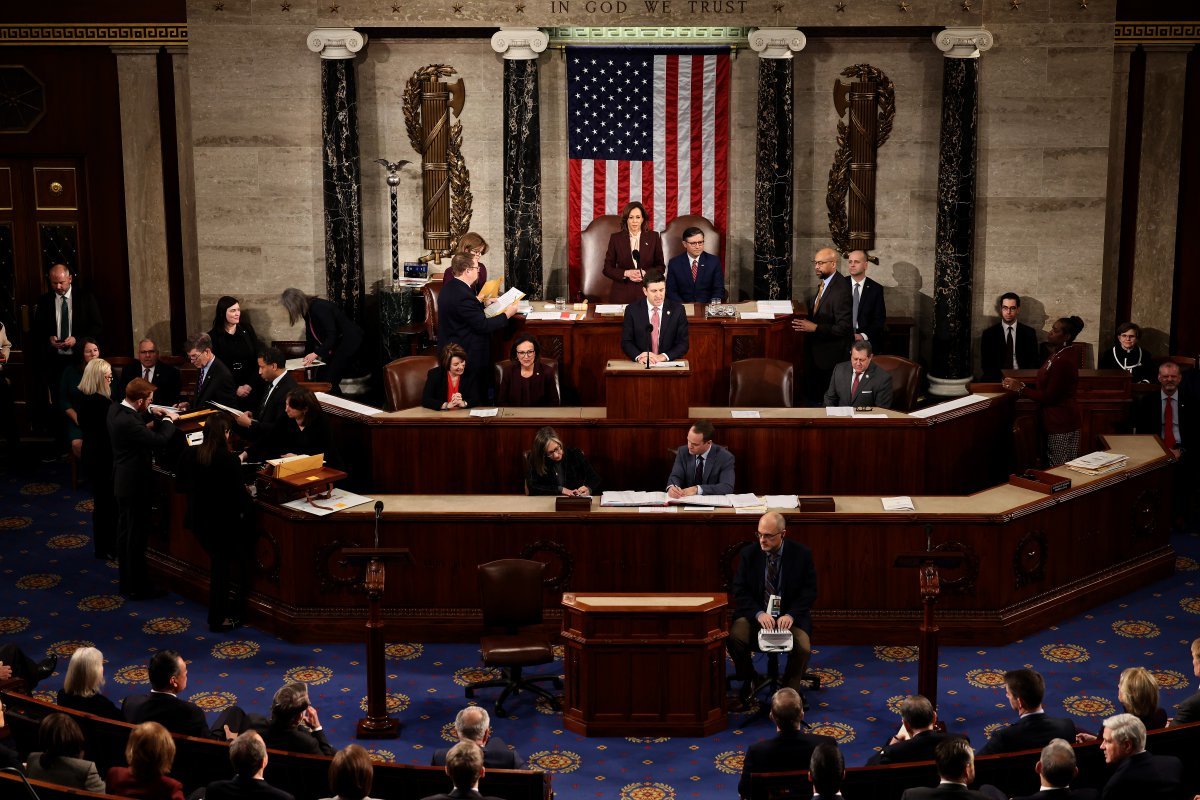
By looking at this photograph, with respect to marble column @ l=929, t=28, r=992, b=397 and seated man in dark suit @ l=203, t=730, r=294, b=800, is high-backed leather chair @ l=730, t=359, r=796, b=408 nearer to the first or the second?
marble column @ l=929, t=28, r=992, b=397

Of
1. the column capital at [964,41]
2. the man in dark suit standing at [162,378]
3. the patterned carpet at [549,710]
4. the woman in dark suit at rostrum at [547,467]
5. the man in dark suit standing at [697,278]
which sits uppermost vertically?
the column capital at [964,41]

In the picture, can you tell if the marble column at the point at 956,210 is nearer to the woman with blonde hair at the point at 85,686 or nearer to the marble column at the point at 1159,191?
the marble column at the point at 1159,191

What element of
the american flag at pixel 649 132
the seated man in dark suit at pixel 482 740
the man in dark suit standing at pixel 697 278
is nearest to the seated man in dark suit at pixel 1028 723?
the seated man in dark suit at pixel 482 740

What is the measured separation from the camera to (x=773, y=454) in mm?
10938

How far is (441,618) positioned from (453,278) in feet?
11.1

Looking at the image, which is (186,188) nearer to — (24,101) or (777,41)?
(24,101)

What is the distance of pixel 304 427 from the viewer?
1035 centimetres

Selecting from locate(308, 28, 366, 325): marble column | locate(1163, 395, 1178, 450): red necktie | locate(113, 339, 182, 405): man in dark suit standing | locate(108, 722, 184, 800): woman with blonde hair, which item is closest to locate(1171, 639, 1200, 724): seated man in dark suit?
locate(108, 722, 184, 800): woman with blonde hair

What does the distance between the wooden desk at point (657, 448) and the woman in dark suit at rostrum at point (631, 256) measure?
257 cm

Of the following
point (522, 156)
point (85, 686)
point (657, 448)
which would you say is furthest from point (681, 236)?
point (85, 686)

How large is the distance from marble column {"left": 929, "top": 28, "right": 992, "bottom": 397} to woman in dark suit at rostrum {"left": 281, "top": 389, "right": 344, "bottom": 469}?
6.50 meters

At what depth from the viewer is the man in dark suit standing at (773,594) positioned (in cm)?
856

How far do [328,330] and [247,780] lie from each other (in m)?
7.69

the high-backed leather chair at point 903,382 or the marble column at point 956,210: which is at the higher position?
the marble column at point 956,210
